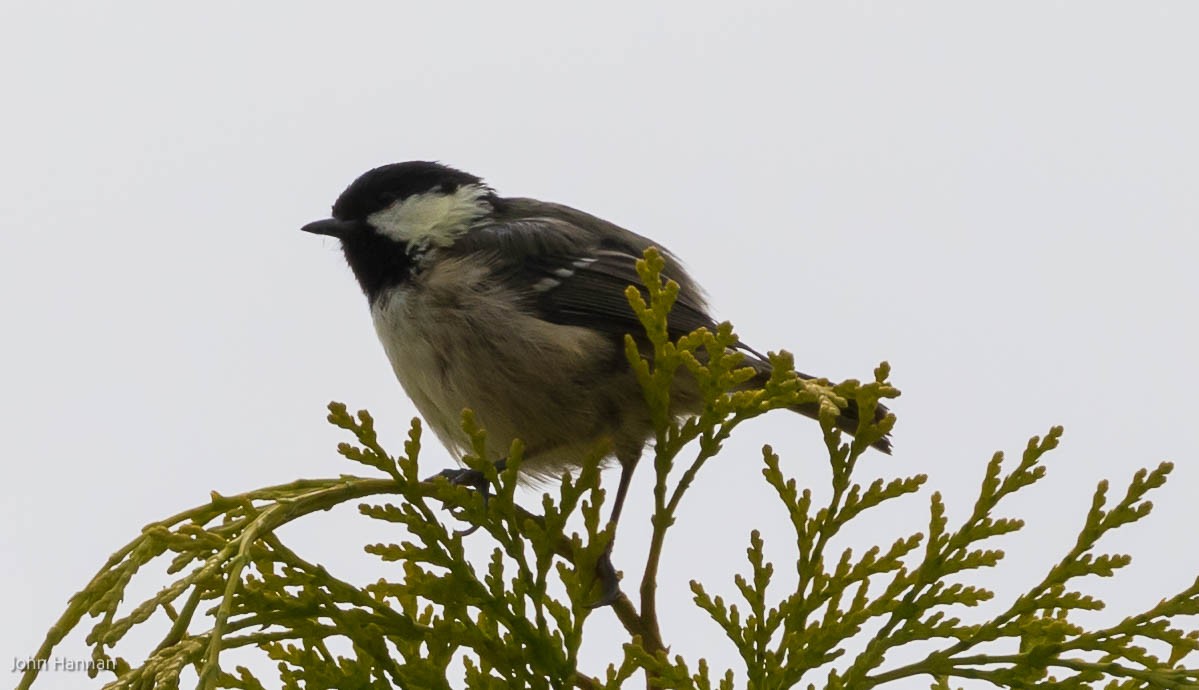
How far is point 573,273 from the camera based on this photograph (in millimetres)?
4066

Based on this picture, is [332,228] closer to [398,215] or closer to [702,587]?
[398,215]

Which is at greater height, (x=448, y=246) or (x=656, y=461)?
(x=448, y=246)

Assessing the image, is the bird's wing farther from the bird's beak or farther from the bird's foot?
the bird's foot

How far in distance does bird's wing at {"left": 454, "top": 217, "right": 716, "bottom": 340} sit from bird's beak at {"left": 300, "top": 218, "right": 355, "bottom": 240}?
46cm

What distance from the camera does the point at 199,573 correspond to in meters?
2.18

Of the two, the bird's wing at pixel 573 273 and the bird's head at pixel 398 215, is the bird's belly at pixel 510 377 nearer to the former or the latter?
the bird's wing at pixel 573 273

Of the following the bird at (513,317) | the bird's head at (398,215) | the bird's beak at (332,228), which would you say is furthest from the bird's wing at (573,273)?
the bird's beak at (332,228)

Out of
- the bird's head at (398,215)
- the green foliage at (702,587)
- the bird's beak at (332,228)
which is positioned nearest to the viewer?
the green foliage at (702,587)

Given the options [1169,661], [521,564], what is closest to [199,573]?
[521,564]

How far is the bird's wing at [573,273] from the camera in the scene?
3.89m

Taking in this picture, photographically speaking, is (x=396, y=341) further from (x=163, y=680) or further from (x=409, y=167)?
(x=163, y=680)

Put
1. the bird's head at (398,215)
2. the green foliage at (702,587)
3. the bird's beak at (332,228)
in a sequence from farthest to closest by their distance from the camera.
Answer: the bird's beak at (332,228)
the bird's head at (398,215)
the green foliage at (702,587)

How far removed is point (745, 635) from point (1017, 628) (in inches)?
23.4

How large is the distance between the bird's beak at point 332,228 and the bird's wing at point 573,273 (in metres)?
0.46
